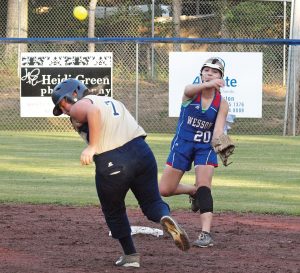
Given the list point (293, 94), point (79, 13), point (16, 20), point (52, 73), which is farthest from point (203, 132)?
point (16, 20)

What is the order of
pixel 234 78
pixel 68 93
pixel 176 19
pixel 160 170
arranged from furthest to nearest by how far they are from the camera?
1. pixel 176 19
2. pixel 234 78
3. pixel 160 170
4. pixel 68 93

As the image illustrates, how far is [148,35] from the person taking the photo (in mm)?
29641

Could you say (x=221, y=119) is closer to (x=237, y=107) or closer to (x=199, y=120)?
(x=199, y=120)

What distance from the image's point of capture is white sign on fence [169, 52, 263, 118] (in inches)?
912

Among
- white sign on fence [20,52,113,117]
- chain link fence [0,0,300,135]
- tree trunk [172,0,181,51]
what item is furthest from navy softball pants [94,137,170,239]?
tree trunk [172,0,181,51]

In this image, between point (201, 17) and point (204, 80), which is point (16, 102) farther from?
point (204, 80)

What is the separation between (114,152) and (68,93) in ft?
Answer: 1.86

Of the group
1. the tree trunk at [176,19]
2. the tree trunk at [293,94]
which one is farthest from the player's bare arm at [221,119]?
the tree trunk at [176,19]

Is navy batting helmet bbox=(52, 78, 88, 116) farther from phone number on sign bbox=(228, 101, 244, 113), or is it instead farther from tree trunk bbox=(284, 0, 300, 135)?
tree trunk bbox=(284, 0, 300, 135)

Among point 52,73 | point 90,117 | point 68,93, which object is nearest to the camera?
point 90,117

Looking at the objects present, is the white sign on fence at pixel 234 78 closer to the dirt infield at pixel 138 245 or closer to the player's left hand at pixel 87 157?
the dirt infield at pixel 138 245

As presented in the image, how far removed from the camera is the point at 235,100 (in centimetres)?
2314

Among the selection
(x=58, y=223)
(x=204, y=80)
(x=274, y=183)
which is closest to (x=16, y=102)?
(x=274, y=183)

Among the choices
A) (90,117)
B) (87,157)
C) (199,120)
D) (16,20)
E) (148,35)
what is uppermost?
(16,20)
